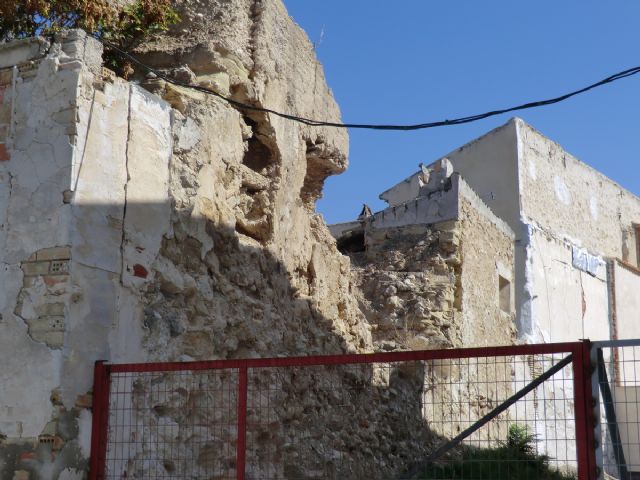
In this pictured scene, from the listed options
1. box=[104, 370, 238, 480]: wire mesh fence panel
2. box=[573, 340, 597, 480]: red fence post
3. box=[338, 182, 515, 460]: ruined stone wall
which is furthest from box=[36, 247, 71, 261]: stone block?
box=[338, 182, 515, 460]: ruined stone wall

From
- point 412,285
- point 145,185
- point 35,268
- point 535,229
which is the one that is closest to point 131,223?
point 145,185

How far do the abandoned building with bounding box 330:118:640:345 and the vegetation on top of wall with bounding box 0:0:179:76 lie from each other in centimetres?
626

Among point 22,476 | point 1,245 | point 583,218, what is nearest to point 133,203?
point 1,245

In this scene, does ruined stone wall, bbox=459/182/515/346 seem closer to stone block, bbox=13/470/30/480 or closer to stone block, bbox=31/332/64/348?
stone block, bbox=31/332/64/348

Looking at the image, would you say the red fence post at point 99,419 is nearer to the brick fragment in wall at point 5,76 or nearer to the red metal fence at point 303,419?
the red metal fence at point 303,419

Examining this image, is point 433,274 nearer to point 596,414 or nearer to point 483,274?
point 483,274

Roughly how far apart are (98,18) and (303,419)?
3.58 metres

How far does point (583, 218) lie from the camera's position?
2125 centimetres

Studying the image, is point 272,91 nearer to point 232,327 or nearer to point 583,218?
point 232,327

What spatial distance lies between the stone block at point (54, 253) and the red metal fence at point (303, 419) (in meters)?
0.71

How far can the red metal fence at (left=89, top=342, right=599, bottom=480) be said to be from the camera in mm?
5055

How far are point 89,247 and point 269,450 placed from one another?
7.31 ft

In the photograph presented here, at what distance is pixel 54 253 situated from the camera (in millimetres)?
5609

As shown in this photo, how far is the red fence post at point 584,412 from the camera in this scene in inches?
179
